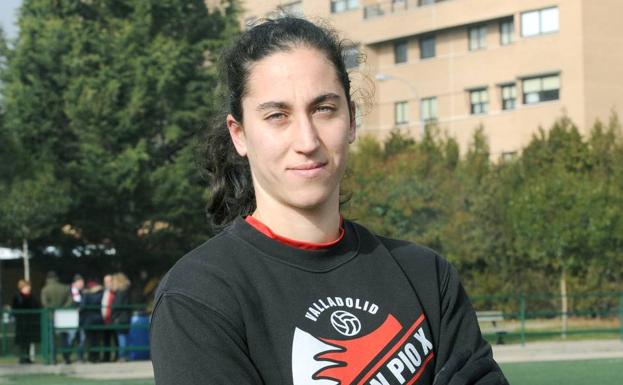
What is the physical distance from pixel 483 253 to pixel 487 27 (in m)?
19.8

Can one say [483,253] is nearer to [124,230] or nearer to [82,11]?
[124,230]

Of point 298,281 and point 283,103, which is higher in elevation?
point 283,103

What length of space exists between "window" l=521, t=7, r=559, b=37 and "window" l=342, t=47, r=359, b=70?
53.0 m

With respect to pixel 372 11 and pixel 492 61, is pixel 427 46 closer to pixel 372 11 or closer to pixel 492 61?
pixel 372 11

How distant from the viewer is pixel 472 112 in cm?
5941

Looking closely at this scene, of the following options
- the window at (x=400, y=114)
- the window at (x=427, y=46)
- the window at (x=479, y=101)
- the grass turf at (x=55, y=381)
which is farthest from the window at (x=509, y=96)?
the grass turf at (x=55, y=381)

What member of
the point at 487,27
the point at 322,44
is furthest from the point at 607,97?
the point at 322,44

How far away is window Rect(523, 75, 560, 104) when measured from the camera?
55.0 m

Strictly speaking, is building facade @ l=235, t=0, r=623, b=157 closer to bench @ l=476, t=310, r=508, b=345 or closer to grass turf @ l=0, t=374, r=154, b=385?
bench @ l=476, t=310, r=508, b=345

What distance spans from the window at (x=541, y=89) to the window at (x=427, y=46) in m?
6.07

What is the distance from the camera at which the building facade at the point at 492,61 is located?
54.1 metres

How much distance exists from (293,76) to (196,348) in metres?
0.61

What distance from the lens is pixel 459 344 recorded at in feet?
9.41

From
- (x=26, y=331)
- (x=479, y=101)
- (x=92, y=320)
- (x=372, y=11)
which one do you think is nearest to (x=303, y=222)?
(x=92, y=320)
